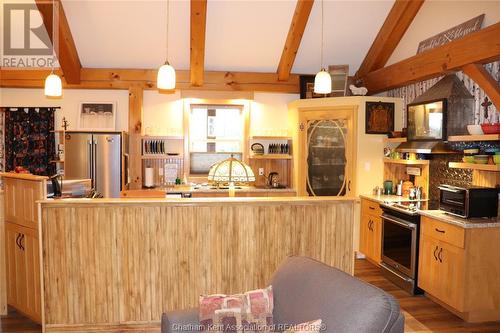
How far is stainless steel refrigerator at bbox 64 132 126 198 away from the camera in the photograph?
607 cm

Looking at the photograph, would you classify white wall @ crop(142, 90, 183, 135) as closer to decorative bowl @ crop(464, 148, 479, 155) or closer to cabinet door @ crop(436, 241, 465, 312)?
decorative bowl @ crop(464, 148, 479, 155)

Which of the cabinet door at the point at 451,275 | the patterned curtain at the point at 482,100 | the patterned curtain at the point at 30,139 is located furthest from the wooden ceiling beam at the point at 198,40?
the cabinet door at the point at 451,275

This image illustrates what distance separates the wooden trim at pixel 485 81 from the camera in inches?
157

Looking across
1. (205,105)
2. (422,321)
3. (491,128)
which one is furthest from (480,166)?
(205,105)

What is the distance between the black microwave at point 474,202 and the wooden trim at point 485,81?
2.84 ft

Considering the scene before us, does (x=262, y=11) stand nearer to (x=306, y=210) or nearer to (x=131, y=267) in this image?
(x=306, y=210)

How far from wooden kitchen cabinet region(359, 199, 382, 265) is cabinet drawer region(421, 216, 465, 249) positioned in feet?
3.11

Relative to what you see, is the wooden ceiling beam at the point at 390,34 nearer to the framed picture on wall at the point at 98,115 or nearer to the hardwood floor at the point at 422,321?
the hardwood floor at the point at 422,321

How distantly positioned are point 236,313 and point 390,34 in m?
5.06

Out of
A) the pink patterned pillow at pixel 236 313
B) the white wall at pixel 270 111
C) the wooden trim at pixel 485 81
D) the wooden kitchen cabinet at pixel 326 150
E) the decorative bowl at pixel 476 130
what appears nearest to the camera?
the pink patterned pillow at pixel 236 313

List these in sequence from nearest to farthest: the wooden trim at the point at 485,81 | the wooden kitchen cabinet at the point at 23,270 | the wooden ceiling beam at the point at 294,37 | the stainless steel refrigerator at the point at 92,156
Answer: the wooden kitchen cabinet at the point at 23,270 < the wooden trim at the point at 485,81 < the wooden ceiling beam at the point at 294,37 < the stainless steel refrigerator at the point at 92,156

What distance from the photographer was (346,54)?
6543 mm

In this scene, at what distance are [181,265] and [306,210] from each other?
3.87ft

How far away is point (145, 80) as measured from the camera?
6586 millimetres
